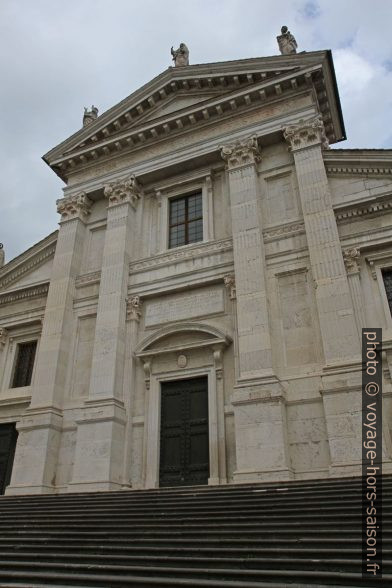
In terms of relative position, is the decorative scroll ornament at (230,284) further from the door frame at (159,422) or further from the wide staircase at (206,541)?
the wide staircase at (206,541)

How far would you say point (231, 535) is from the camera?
6539 mm

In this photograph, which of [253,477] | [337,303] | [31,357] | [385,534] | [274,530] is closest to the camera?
[385,534]

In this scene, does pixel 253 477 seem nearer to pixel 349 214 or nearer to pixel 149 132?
pixel 349 214

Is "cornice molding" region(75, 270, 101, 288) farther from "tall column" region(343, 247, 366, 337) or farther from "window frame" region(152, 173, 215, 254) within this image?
"tall column" region(343, 247, 366, 337)

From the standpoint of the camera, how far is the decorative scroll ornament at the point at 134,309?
15.8m

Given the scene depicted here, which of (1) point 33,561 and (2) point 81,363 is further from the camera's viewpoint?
(2) point 81,363

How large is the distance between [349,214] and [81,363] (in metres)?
10.0

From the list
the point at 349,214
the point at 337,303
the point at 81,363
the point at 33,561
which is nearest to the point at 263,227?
the point at 349,214

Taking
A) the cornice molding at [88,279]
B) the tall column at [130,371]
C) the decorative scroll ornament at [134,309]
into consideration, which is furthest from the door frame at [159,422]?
the cornice molding at [88,279]

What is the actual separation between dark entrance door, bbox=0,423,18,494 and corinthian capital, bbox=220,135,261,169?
1213 centimetres

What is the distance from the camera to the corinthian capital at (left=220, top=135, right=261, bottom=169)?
1602cm

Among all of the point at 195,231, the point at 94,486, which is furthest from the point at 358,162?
the point at 94,486

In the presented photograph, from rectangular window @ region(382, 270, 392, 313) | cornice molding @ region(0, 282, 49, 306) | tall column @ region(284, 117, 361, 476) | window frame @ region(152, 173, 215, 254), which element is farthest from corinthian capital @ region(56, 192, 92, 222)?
rectangular window @ region(382, 270, 392, 313)

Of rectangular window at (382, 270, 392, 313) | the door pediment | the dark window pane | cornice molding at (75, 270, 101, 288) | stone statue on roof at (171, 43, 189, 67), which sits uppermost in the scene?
stone statue on roof at (171, 43, 189, 67)
